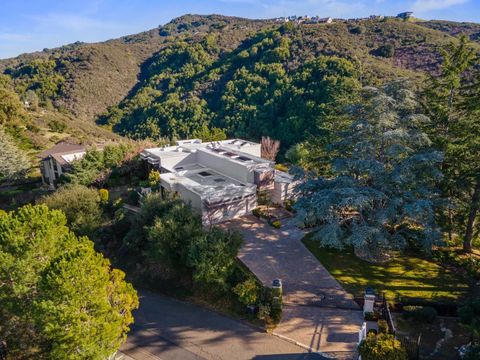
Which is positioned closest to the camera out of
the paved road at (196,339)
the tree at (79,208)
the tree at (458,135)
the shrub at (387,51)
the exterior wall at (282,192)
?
the paved road at (196,339)

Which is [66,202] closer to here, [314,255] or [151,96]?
[314,255]

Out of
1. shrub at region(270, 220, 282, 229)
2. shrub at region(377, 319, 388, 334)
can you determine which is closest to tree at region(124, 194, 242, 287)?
shrub at region(270, 220, 282, 229)

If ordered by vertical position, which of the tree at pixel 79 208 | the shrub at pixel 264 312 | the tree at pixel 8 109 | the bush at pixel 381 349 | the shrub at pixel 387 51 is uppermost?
the shrub at pixel 387 51

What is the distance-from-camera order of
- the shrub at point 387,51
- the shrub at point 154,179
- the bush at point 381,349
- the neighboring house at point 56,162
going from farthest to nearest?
the shrub at point 387,51 → the neighboring house at point 56,162 → the shrub at point 154,179 → the bush at point 381,349

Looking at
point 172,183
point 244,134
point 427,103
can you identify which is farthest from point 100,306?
point 244,134

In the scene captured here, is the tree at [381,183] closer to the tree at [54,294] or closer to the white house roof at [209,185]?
the white house roof at [209,185]

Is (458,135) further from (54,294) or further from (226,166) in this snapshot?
(54,294)

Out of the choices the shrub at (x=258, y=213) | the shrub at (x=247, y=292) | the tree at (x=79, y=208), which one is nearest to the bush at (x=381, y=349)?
the shrub at (x=247, y=292)
